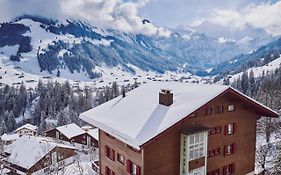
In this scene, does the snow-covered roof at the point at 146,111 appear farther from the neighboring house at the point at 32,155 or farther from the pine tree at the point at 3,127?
the pine tree at the point at 3,127

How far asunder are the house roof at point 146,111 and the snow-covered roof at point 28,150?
35071 mm

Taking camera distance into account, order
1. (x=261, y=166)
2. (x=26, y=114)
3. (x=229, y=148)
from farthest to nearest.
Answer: (x=26, y=114) < (x=261, y=166) < (x=229, y=148)

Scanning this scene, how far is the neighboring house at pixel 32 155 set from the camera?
6006cm

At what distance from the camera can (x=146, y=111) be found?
78.2 ft

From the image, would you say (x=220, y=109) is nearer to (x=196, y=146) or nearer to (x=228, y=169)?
(x=196, y=146)

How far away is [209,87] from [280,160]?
44.2 ft

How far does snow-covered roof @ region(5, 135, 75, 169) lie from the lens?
60.8 metres

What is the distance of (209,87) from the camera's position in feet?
82.8

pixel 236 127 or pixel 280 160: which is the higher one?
pixel 236 127

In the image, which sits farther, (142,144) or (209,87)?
(209,87)

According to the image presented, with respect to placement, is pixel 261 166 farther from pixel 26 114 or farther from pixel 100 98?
pixel 26 114

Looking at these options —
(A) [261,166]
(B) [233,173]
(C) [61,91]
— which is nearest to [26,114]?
(C) [61,91]

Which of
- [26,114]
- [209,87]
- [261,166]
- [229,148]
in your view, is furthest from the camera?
[26,114]

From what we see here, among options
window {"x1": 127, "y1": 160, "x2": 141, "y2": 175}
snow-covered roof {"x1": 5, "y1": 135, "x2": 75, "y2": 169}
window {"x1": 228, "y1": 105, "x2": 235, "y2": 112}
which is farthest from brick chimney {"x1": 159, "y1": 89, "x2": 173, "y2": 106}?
snow-covered roof {"x1": 5, "y1": 135, "x2": 75, "y2": 169}
